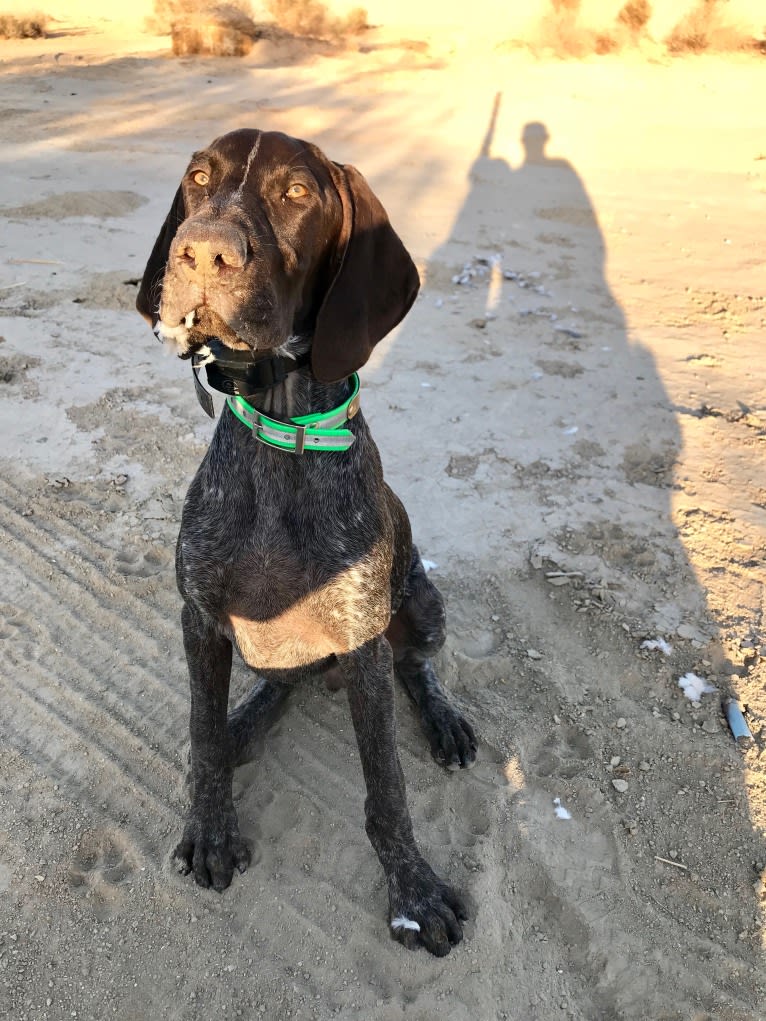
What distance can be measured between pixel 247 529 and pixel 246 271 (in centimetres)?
89

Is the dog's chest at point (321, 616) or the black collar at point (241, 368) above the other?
the black collar at point (241, 368)

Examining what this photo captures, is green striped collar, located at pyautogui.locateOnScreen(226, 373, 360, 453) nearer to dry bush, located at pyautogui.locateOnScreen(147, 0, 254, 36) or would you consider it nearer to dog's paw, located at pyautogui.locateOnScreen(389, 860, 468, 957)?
dog's paw, located at pyautogui.locateOnScreen(389, 860, 468, 957)

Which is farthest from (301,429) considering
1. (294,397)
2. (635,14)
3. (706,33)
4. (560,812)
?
(635,14)

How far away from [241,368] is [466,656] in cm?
207

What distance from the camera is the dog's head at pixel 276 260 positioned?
6.91 feet

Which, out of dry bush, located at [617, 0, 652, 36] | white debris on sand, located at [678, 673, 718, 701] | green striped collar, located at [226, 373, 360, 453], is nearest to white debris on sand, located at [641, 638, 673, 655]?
white debris on sand, located at [678, 673, 718, 701]

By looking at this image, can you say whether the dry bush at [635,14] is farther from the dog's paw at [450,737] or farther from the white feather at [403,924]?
the white feather at [403,924]

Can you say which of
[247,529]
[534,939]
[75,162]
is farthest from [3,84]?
[534,939]

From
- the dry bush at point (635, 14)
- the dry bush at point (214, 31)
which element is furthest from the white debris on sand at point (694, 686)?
the dry bush at point (635, 14)

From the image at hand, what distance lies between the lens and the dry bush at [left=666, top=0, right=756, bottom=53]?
19547mm

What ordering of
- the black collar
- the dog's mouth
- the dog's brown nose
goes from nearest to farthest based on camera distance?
the dog's brown nose, the dog's mouth, the black collar

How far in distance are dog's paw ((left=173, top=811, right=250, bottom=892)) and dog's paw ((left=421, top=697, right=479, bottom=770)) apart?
91 cm

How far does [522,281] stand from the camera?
822cm

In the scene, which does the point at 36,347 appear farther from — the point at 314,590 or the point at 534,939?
the point at 534,939
